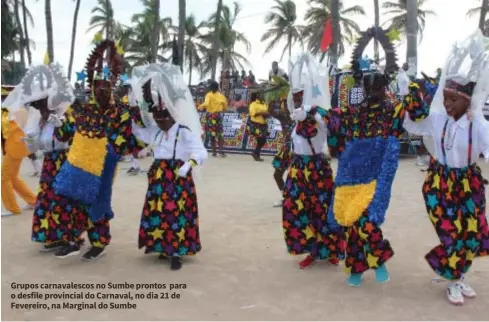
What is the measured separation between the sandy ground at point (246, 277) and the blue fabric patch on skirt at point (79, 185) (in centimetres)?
63

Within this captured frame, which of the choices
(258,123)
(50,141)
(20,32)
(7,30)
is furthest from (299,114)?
(7,30)

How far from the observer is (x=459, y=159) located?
12.9 feet

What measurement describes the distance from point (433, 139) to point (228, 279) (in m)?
2.02

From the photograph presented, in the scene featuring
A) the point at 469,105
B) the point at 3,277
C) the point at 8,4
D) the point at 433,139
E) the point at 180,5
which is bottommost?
the point at 3,277

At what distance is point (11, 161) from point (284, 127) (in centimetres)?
377

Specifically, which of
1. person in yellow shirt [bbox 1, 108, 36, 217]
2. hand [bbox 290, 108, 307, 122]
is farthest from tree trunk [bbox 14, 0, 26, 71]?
hand [bbox 290, 108, 307, 122]

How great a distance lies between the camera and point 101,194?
513 centimetres

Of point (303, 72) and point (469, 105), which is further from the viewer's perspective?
point (303, 72)

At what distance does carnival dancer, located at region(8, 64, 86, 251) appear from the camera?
523 cm

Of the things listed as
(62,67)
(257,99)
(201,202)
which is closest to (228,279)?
(62,67)

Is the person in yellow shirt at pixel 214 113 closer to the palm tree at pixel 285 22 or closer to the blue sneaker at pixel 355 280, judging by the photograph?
the blue sneaker at pixel 355 280

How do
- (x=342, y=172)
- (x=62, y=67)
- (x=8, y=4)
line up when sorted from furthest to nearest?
1. (x=8, y=4)
2. (x=62, y=67)
3. (x=342, y=172)

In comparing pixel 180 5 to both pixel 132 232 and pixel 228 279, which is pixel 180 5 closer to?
pixel 132 232

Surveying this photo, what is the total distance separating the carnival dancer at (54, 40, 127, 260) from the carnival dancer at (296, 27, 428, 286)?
2.06 meters
